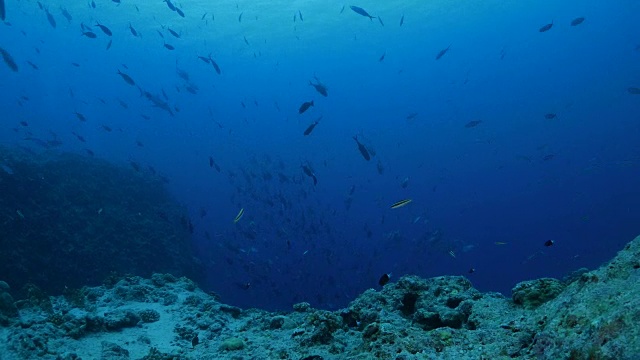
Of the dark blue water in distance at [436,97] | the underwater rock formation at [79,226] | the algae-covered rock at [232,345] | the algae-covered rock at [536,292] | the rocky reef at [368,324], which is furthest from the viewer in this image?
the dark blue water in distance at [436,97]

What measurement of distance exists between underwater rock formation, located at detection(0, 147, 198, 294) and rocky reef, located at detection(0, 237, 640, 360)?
5628mm

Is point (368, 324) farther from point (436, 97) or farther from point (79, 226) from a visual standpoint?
point (436, 97)

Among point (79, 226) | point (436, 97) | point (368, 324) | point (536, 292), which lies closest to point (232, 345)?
point (368, 324)

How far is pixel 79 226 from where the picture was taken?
15234 millimetres

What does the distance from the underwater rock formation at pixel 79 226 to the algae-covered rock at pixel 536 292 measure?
10288mm

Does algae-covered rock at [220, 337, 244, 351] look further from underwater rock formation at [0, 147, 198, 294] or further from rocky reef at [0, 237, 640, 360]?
underwater rock formation at [0, 147, 198, 294]

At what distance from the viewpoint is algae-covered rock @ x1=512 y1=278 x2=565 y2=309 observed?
336 cm

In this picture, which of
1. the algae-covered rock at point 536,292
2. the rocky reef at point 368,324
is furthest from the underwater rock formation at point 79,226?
the algae-covered rock at point 536,292

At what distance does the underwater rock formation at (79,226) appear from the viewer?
41.3 ft

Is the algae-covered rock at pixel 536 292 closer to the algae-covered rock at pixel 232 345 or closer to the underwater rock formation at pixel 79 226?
the algae-covered rock at pixel 232 345

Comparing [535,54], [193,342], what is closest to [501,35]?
[535,54]

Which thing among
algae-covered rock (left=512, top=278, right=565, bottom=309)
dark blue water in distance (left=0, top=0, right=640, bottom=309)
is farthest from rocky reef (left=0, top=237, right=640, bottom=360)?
dark blue water in distance (left=0, top=0, right=640, bottom=309)

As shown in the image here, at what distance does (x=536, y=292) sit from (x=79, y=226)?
55.5 feet

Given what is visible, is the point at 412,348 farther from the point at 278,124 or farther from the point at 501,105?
the point at 278,124
